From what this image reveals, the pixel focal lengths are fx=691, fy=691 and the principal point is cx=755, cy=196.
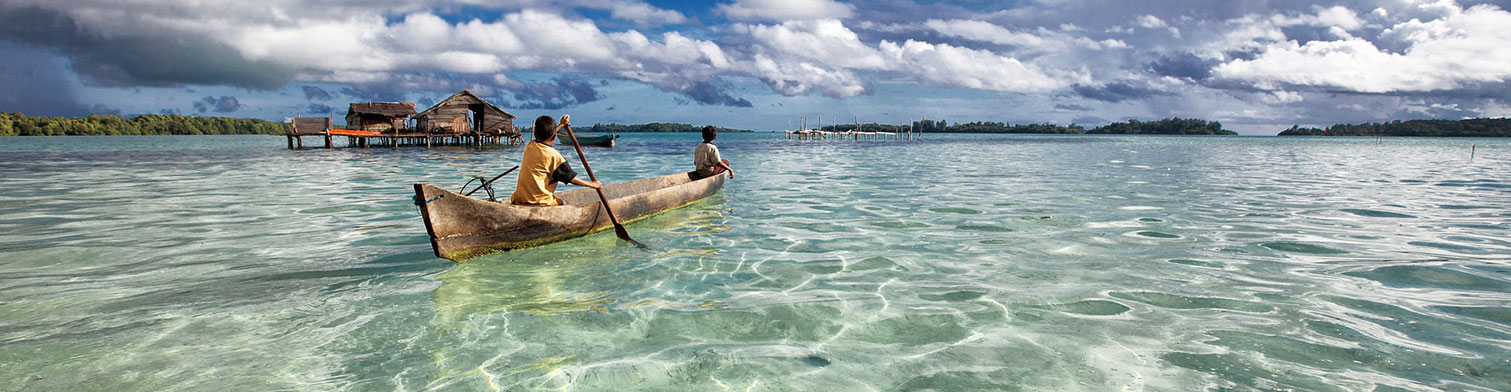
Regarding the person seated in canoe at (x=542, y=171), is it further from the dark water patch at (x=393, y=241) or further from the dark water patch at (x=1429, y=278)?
the dark water patch at (x=1429, y=278)

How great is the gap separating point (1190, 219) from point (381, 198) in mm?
13716

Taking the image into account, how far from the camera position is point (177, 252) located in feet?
24.3

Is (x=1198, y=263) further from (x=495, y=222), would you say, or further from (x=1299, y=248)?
(x=495, y=222)

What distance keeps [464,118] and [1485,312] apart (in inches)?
1794

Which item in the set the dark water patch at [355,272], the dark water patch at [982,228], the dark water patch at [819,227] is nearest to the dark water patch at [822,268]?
the dark water patch at [819,227]

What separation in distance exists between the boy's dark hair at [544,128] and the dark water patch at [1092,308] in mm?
4823

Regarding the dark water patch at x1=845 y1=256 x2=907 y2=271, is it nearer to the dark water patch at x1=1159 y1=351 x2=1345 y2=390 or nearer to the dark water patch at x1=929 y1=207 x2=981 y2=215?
A: the dark water patch at x1=1159 y1=351 x2=1345 y2=390

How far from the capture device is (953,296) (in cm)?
561

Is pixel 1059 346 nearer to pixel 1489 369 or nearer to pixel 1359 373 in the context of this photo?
pixel 1359 373

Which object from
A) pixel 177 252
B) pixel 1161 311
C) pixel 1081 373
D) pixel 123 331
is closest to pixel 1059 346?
pixel 1081 373

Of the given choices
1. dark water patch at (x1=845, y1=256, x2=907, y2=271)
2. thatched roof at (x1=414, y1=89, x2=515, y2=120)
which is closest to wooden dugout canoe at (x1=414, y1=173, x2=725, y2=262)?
dark water patch at (x1=845, y1=256, x2=907, y2=271)

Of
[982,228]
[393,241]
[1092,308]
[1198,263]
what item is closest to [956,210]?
[982,228]

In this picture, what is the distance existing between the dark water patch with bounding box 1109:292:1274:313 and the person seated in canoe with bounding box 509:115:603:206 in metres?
5.20

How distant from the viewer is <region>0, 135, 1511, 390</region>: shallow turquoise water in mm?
3953
